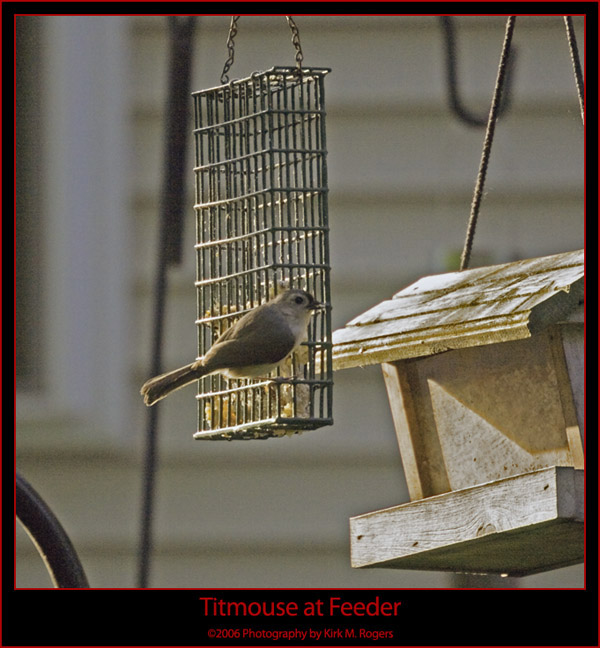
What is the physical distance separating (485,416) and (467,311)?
0.85 feet

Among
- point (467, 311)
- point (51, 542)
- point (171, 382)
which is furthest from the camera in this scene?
point (171, 382)

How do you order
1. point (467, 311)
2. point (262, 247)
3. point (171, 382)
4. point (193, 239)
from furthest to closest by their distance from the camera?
point (193, 239), point (262, 247), point (171, 382), point (467, 311)

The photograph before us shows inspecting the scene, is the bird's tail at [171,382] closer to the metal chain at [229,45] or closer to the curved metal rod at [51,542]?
the metal chain at [229,45]

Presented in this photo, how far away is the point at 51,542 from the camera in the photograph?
278 cm

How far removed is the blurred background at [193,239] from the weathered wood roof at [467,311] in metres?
1.60

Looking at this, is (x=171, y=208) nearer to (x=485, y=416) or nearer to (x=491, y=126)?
(x=491, y=126)

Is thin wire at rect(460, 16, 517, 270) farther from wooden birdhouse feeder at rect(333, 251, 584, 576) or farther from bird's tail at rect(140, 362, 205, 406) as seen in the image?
bird's tail at rect(140, 362, 205, 406)

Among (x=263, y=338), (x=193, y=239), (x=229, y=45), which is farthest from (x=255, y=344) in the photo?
Answer: (x=193, y=239)

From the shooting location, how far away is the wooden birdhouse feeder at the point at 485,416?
3.10m

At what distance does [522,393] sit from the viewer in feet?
10.8

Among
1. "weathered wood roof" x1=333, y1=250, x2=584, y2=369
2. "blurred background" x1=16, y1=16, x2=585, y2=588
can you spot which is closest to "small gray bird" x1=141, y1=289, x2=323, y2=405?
"weathered wood roof" x1=333, y1=250, x2=584, y2=369

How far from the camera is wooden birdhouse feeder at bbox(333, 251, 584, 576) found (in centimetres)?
310

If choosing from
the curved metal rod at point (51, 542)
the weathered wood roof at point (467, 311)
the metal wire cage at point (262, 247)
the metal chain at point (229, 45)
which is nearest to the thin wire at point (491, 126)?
the weathered wood roof at point (467, 311)

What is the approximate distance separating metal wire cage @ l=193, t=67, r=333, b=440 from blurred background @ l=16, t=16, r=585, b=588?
1.32m
